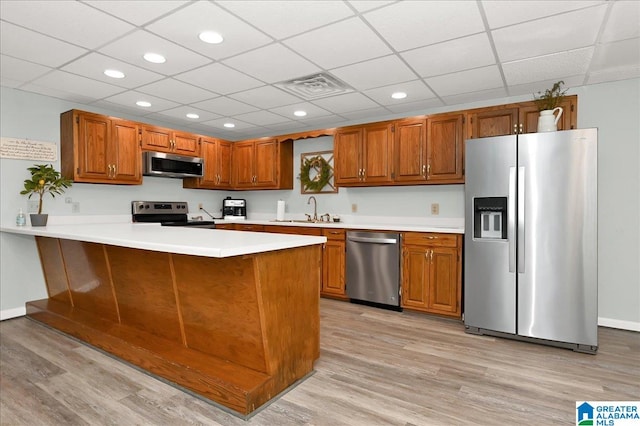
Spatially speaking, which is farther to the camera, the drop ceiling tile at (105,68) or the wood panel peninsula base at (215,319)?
the drop ceiling tile at (105,68)

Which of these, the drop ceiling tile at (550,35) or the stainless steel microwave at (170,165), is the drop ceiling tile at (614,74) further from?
the stainless steel microwave at (170,165)

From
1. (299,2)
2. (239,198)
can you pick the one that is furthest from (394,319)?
(239,198)

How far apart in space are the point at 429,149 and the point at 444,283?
5.05 feet

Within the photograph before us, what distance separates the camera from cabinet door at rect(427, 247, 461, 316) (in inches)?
145

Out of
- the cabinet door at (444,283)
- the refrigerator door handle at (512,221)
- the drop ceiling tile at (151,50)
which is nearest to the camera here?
the drop ceiling tile at (151,50)

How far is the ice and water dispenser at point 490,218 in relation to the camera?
3.25 metres

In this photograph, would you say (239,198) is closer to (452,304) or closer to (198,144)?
(198,144)

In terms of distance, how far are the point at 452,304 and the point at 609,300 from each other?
4.97ft

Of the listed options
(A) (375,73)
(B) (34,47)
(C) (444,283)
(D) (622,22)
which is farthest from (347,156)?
(B) (34,47)

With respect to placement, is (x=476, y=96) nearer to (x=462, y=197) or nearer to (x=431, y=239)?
(x=462, y=197)

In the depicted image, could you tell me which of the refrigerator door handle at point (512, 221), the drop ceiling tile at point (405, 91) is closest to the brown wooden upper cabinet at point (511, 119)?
the drop ceiling tile at point (405, 91)

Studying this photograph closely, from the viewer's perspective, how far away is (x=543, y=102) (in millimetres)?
3496

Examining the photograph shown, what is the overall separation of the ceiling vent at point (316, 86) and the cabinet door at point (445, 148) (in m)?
1.14

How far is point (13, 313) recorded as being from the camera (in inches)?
149
